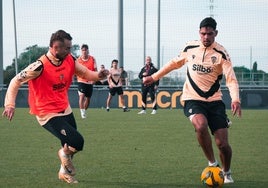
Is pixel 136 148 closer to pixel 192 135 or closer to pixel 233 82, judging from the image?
pixel 192 135

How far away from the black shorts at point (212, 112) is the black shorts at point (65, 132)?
1.43 m

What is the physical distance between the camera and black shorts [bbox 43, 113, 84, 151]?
8.15m

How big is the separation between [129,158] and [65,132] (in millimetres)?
2481

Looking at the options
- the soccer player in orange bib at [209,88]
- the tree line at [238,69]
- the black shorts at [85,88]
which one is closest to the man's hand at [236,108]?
the soccer player in orange bib at [209,88]

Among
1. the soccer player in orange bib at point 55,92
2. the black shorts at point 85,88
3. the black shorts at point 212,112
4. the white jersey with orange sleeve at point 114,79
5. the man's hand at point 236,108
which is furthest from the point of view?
the white jersey with orange sleeve at point 114,79

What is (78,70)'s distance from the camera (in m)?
8.73

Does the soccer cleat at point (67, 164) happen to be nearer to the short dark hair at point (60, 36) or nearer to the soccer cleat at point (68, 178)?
the soccer cleat at point (68, 178)

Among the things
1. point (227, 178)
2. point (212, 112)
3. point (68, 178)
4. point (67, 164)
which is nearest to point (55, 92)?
point (67, 164)

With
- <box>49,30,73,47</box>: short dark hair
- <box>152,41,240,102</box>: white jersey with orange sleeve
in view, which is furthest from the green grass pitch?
<box>49,30,73,47</box>: short dark hair

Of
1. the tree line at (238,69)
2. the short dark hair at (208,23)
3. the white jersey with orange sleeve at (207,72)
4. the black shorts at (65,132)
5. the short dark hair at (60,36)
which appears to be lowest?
the tree line at (238,69)

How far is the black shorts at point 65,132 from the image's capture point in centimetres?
815

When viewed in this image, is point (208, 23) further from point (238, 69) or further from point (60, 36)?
point (238, 69)

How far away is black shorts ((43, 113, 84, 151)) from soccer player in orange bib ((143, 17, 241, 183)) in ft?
3.75

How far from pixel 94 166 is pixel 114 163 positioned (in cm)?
41
